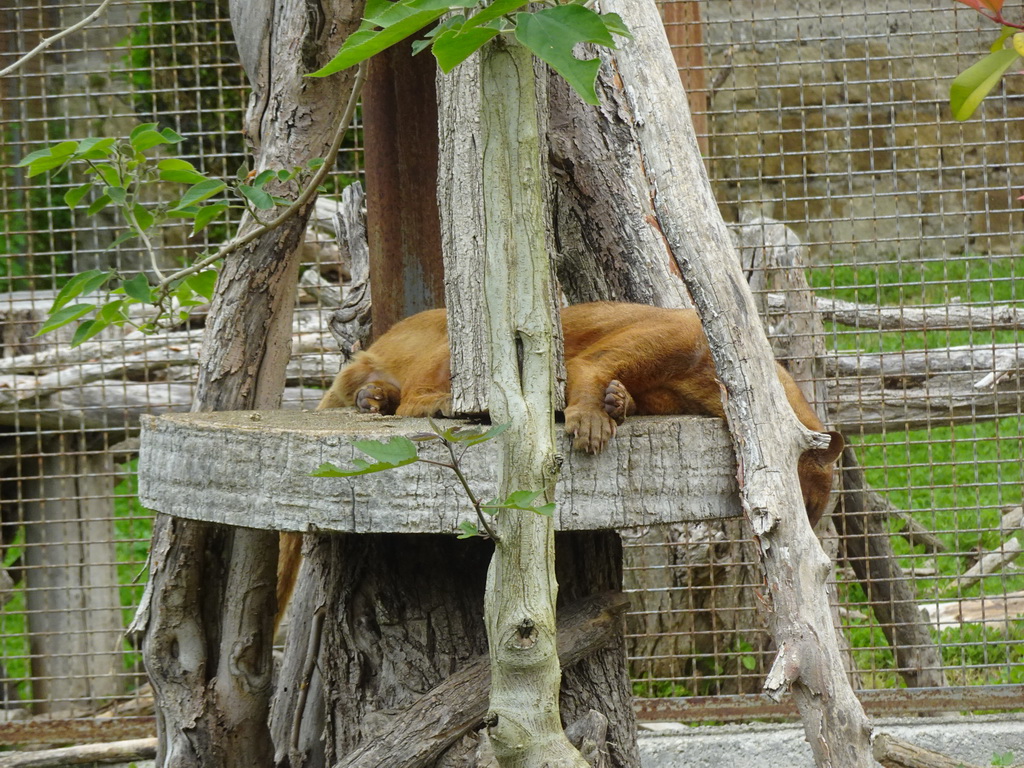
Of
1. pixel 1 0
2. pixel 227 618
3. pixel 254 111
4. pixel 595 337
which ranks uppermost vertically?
pixel 1 0

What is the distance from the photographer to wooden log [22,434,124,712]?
4922mm

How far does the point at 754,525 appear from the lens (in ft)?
6.40

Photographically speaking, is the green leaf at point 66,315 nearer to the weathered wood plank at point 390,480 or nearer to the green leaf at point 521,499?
the weathered wood plank at point 390,480

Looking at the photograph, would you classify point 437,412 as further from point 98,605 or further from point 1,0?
point 1,0

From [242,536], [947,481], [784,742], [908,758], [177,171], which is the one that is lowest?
[784,742]

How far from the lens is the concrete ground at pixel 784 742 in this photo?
171 inches

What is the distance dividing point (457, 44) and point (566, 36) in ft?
0.40

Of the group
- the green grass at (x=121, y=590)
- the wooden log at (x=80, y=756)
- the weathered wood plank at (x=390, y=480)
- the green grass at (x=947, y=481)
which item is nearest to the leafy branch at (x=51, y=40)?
the weathered wood plank at (x=390, y=480)

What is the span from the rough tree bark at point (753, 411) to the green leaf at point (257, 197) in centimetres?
76

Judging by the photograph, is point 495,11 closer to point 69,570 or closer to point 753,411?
point 753,411

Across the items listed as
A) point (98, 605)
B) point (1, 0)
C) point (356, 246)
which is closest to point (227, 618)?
point (356, 246)

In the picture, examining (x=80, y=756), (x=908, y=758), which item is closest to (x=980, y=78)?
(x=908, y=758)

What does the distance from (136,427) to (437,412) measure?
2.58m

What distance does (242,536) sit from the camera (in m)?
2.89
